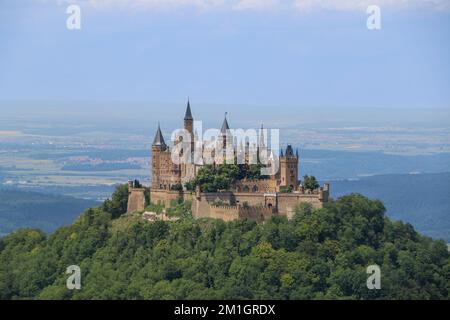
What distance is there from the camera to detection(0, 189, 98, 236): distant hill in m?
139

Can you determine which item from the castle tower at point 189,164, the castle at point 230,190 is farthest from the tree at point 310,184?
the castle tower at point 189,164

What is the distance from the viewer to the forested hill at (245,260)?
8012 cm

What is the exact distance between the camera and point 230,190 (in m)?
86.8

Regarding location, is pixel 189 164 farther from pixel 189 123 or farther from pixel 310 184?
pixel 310 184

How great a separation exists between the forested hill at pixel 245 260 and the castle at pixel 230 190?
770mm

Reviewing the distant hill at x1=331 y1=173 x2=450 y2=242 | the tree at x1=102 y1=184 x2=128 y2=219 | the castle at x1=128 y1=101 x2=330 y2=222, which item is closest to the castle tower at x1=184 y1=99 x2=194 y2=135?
the castle at x1=128 y1=101 x2=330 y2=222

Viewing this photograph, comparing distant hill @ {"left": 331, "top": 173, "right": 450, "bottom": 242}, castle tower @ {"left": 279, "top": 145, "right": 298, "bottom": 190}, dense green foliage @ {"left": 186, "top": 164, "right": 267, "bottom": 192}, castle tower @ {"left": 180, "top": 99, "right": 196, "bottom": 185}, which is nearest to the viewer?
dense green foliage @ {"left": 186, "top": 164, "right": 267, "bottom": 192}

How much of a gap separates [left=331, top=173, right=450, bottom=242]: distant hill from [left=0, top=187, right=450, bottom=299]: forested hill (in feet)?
172

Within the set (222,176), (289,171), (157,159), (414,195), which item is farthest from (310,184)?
(414,195)

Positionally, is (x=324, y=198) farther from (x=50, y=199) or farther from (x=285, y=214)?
(x=50, y=199)

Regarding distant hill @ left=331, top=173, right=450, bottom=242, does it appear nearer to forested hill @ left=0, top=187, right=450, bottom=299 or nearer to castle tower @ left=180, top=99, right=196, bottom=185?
castle tower @ left=180, top=99, right=196, bottom=185

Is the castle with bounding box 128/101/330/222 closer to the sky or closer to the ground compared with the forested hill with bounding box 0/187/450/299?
closer to the sky
